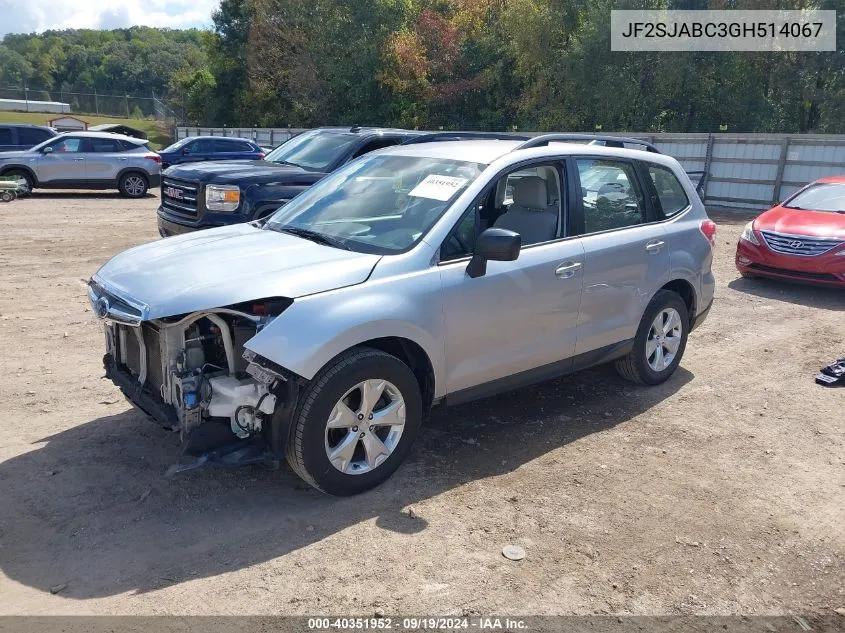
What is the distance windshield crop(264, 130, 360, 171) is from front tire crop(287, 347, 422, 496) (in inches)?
222

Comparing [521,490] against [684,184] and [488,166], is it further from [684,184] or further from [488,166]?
[684,184]

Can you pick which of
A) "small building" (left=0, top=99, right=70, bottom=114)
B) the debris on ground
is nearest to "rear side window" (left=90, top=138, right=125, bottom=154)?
the debris on ground

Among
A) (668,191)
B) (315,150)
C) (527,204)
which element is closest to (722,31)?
(315,150)

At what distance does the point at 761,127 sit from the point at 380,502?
26.2m

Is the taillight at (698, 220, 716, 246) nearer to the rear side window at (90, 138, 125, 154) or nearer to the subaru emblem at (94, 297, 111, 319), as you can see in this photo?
the subaru emblem at (94, 297, 111, 319)

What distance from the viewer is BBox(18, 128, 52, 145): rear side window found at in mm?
19406

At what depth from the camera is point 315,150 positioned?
967 centimetres

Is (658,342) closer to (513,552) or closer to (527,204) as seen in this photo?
(527,204)

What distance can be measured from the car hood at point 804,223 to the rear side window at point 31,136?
1780cm

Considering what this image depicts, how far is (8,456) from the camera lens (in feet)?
14.5

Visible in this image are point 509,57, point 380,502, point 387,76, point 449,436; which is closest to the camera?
point 380,502

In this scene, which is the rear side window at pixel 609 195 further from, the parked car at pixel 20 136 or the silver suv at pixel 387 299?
the parked car at pixel 20 136

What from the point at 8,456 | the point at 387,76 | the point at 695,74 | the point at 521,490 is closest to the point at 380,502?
the point at 521,490

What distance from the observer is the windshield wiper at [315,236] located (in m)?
4.38
